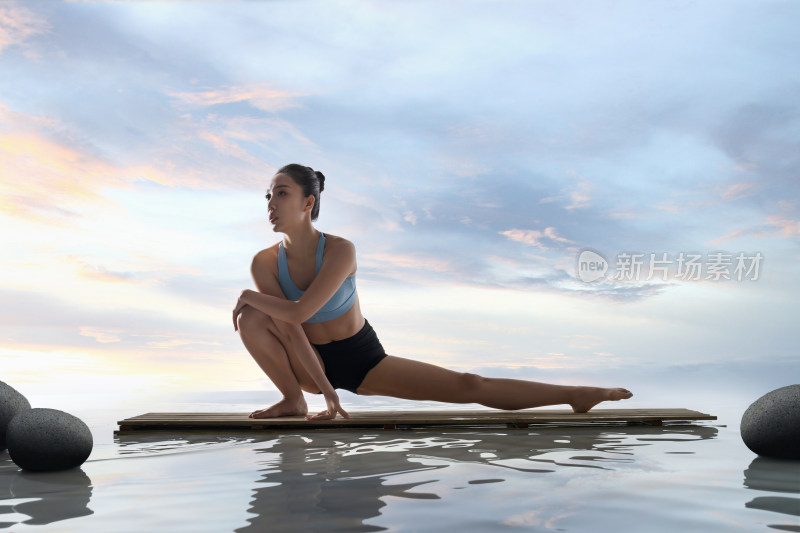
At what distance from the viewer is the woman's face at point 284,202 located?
572cm

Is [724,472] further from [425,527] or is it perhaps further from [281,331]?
[281,331]

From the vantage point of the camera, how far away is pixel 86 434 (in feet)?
12.9

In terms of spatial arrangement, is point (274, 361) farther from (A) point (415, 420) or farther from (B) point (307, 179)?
(B) point (307, 179)

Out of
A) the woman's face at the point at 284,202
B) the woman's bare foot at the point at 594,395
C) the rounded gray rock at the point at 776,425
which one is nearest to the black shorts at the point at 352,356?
the woman's face at the point at 284,202

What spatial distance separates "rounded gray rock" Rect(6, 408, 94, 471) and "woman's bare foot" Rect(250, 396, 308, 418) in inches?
82.5

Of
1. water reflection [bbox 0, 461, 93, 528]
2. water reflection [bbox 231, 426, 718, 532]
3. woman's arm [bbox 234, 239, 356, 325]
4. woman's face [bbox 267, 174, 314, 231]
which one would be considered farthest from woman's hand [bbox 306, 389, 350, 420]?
water reflection [bbox 0, 461, 93, 528]

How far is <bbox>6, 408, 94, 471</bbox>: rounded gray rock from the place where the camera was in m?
3.75

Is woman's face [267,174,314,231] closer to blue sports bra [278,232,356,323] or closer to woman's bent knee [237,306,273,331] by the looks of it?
blue sports bra [278,232,356,323]

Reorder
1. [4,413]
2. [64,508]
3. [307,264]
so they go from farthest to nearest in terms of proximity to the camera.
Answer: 1. [307,264]
2. [4,413]
3. [64,508]

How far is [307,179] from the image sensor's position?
584cm

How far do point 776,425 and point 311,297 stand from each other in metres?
3.38

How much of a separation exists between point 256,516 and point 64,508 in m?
0.89

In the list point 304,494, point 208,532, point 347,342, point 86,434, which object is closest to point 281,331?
point 347,342

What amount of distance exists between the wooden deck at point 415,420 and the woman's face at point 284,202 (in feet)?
5.47
